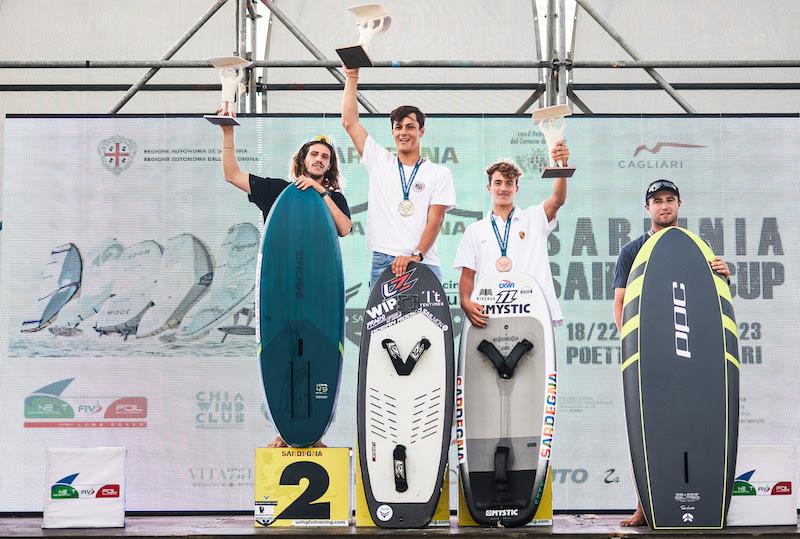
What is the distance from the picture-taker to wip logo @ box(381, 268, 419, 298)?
11.3 ft

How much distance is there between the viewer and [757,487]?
3.25 m

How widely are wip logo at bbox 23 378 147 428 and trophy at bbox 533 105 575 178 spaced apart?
2.35 metres

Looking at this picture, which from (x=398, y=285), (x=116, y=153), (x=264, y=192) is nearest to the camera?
(x=398, y=285)

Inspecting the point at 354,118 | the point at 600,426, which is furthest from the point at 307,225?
the point at 600,426

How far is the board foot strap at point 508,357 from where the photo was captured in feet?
11.1

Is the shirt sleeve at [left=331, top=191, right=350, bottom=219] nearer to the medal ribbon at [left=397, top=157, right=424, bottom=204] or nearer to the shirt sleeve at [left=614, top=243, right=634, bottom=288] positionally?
the medal ribbon at [left=397, top=157, right=424, bottom=204]

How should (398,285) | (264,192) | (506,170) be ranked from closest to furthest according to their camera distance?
(398,285)
(506,170)
(264,192)

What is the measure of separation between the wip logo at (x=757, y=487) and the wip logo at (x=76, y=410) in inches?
109

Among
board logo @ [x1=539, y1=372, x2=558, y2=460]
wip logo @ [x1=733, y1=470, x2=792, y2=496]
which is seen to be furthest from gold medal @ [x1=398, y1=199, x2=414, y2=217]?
wip logo @ [x1=733, y1=470, x2=792, y2=496]

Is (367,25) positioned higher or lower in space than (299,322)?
higher

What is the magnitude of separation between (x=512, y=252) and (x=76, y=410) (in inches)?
89.0

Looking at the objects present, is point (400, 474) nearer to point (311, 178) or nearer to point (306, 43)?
point (311, 178)

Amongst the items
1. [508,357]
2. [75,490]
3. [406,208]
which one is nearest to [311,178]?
[406,208]

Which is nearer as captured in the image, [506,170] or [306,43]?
[506,170]
